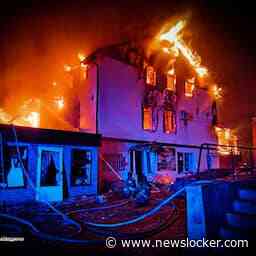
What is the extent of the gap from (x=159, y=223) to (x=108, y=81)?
12664mm

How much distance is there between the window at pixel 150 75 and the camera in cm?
2205

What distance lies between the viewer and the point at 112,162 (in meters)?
17.9

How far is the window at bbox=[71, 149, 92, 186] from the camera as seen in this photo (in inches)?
558

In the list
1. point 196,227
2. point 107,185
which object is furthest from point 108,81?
point 196,227


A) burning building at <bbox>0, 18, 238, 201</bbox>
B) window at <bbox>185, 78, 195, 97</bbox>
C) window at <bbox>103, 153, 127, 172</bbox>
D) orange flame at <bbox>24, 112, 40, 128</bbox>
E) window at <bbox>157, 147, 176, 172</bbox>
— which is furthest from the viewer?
window at <bbox>185, 78, 195, 97</bbox>

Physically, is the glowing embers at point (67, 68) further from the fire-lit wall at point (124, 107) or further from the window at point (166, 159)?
the window at point (166, 159)

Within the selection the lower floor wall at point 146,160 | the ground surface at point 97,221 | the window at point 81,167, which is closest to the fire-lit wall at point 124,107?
the lower floor wall at point 146,160

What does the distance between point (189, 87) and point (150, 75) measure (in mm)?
5392

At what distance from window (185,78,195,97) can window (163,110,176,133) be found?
3.49 m

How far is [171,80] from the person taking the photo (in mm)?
23938

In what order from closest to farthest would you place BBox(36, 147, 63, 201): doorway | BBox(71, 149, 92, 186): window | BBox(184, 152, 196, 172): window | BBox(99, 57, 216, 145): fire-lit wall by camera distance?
BBox(36, 147, 63, 201): doorway
BBox(71, 149, 92, 186): window
BBox(99, 57, 216, 145): fire-lit wall
BBox(184, 152, 196, 172): window

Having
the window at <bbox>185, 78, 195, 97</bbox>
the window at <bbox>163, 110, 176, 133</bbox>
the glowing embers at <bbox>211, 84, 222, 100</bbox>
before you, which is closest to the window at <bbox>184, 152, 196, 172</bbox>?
the window at <bbox>163, 110, 176, 133</bbox>

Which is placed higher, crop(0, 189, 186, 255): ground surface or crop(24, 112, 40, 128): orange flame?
crop(24, 112, 40, 128): orange flame

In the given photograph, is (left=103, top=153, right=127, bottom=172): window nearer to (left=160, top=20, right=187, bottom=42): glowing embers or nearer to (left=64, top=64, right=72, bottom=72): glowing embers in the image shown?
(left=64, top=64, right=72, bottom=72): glowing embers
